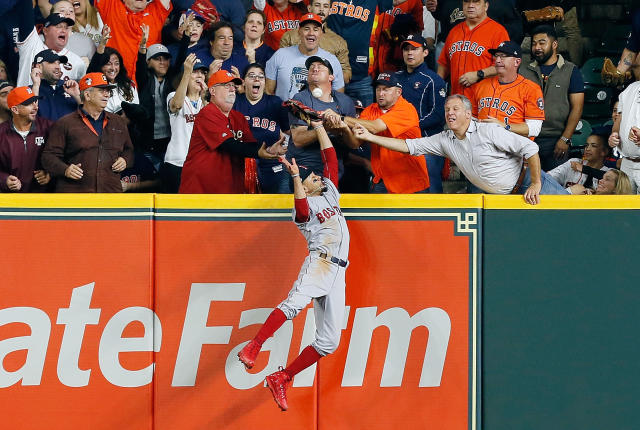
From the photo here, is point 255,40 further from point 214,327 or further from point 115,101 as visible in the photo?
point 214,327

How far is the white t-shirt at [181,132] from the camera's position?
10492 mm

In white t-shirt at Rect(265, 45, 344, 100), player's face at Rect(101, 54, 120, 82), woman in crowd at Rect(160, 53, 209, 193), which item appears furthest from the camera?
player's face at Rect(101, 54, 120, 82)

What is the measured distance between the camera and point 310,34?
426 inches

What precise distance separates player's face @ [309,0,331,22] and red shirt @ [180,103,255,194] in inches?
106

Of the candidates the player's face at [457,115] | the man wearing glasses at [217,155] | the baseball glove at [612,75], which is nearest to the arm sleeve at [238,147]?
the man wearing glasses at [217,155]

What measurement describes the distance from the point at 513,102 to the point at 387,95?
1.57 m

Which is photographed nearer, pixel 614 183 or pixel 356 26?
pixel 614 183

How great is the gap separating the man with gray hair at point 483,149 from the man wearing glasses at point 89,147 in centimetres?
256

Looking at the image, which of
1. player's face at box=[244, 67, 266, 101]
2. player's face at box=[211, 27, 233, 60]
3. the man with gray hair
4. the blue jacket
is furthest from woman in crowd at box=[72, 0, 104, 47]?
the man with gray hair

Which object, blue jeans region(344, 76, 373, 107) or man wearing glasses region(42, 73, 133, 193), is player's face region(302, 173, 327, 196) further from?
blue jeans region(344, 76, 373, 107)

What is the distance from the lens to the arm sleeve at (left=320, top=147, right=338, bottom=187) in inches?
329

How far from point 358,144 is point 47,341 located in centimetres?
344

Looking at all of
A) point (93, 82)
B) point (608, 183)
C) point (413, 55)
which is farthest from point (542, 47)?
point (93, 82)

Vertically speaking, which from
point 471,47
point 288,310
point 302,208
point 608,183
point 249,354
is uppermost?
point 471,47
